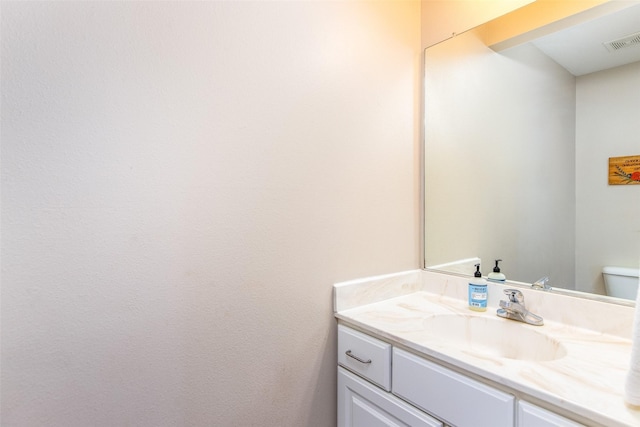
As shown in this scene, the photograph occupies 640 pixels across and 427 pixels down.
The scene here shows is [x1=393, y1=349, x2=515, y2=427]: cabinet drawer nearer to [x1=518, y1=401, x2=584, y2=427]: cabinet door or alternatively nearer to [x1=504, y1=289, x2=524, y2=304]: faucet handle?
[x1=518, y1=401, x2=584, y2=427]: cabinet door

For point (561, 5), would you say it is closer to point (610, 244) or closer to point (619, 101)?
point (619, 101)

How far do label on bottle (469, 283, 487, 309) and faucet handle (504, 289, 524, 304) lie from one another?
0.28 ft

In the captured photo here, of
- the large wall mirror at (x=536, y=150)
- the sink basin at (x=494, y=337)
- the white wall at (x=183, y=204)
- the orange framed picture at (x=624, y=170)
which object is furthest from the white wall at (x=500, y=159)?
the white wall at (x=183, y=204)

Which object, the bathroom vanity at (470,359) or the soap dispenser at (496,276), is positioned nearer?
the bathroom vanity at (470,359)

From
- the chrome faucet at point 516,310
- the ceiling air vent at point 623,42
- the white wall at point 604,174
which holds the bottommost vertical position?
the chrome faucet at point 516,310

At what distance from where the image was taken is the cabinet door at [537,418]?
66cm

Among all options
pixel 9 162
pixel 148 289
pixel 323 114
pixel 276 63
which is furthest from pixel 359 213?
→ pixel 9 162

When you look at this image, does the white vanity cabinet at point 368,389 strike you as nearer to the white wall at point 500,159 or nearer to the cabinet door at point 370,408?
the cabinet door at point 370,408

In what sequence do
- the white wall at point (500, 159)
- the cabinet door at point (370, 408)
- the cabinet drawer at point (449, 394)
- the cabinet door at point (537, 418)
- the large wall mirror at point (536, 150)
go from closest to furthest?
1. the cabinet door at point (537, 418)
2. the cabinet drawer at point (449, 394)
3. the cabinet door at point (370, 408)
4. the large wall mirror at point (536, 150)
5. the white wall at point (500, 159)

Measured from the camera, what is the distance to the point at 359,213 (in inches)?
51.0

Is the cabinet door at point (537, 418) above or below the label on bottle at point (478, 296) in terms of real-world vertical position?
below

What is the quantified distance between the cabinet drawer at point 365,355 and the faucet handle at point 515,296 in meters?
0.52

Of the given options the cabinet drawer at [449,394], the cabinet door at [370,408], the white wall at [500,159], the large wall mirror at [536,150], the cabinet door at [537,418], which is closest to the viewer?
the cabinet door at [537,418]

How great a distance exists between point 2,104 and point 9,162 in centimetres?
12
